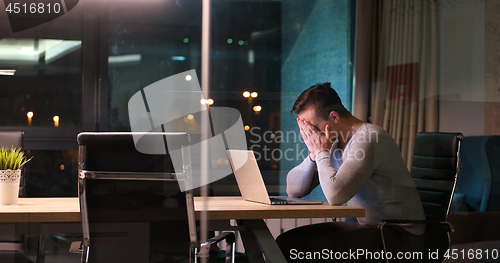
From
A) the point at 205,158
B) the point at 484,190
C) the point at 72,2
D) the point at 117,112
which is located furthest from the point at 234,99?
the point at 484,190

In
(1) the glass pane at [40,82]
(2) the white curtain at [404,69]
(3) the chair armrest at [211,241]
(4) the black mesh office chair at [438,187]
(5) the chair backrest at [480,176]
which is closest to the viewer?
(3) the chair armrest at [211,241]

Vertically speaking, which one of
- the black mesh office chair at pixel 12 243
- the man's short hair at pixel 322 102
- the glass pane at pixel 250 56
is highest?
the glass pane at pixel 250 56

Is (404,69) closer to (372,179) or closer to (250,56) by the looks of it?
(250,56)

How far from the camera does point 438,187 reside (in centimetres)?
228

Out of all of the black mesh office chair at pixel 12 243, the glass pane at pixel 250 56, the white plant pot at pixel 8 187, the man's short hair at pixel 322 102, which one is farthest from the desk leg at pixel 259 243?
the glass pane at pixel 250 56

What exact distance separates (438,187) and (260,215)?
1080 millimetres

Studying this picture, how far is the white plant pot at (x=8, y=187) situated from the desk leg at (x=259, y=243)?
0.99m

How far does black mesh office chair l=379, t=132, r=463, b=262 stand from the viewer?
6.99ft

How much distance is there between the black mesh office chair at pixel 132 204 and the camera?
1.53m

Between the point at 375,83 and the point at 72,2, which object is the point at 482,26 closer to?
the point at 375,83

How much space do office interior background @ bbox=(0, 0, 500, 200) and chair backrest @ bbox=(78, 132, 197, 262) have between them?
1.79 meters

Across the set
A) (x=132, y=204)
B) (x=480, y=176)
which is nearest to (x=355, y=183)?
(x=132, y=204)

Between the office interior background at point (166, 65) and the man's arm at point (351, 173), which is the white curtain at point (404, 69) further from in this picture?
the man's arm at point (351, 173)

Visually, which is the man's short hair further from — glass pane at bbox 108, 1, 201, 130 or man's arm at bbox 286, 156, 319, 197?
glass pane at bbox 108, 1, 201, 130
